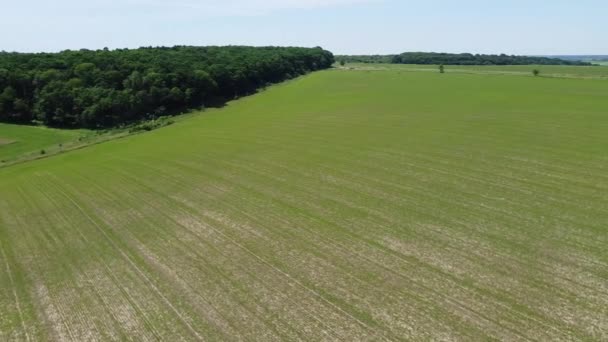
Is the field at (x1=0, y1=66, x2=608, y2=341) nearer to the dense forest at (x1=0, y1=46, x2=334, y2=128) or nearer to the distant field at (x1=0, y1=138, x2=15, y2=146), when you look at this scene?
the distant field at (x1=0, y1=138, x2=15, y2=146)

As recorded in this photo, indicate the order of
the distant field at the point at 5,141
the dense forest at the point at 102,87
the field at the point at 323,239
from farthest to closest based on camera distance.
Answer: the dense forest at the point at 102,87, the distant field at the point at 5,141, the field at the point at 323,239

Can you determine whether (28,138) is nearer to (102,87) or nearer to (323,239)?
(102,87)

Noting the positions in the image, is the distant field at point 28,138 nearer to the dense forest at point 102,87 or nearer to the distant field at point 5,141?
the distant field at point 5,141

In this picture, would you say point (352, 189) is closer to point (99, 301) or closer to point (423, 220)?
point (423, 220)

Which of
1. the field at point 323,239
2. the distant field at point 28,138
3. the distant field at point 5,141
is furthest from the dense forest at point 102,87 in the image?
the field at point 323,239

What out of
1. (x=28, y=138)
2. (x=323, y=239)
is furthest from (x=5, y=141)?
(x=323, y=239)

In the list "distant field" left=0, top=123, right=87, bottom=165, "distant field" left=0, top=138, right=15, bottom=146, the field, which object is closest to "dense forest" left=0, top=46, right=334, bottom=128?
"distant field" left=0, top=123, right=87, bottom=165
